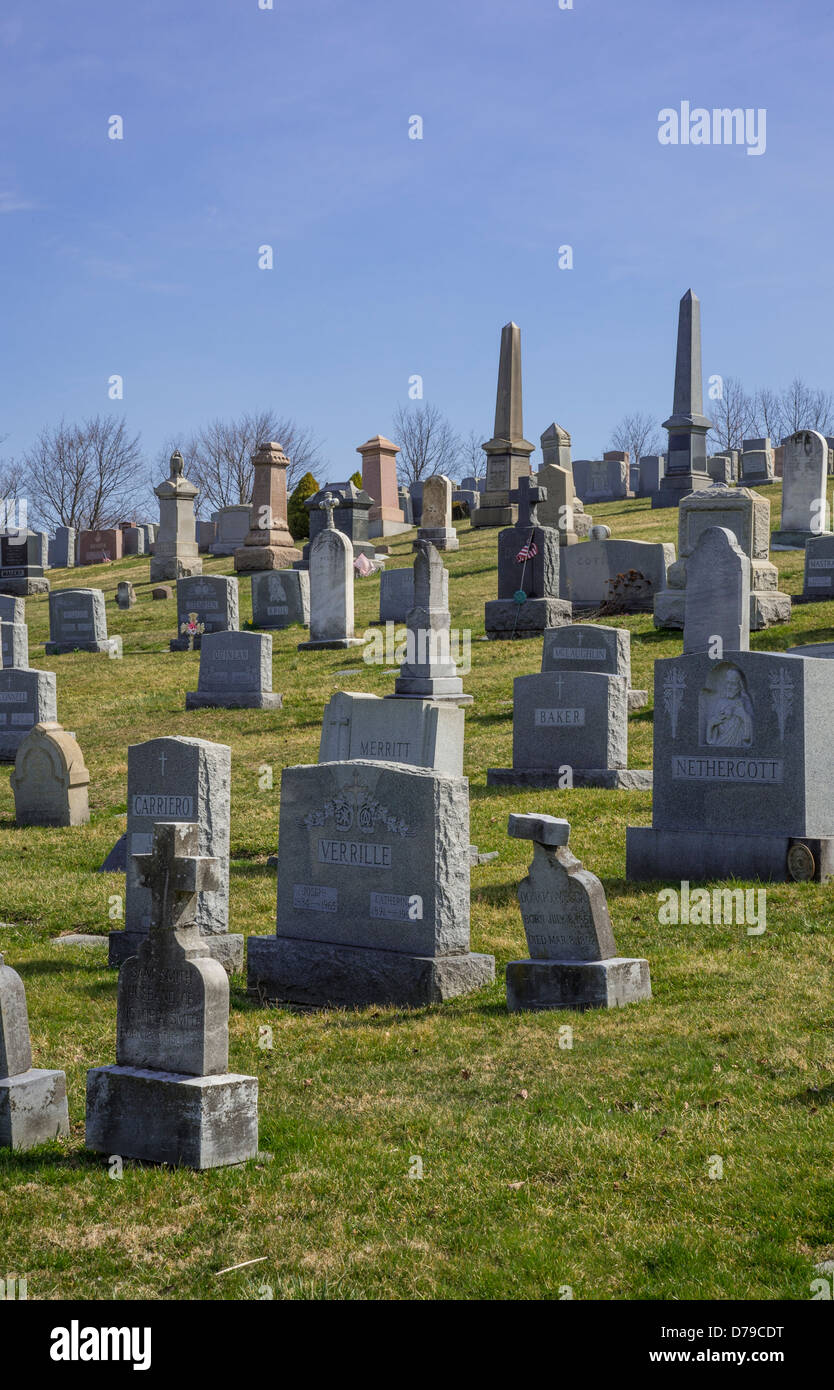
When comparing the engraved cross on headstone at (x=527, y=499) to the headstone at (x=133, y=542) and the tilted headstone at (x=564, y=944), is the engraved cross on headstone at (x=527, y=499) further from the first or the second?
the headstone at (x=133, y=542)

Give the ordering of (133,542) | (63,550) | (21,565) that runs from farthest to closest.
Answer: (133,542), (63,550), (21,565)

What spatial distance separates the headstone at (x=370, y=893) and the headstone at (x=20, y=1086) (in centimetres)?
246

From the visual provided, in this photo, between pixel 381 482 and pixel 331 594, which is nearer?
pixel 331 594

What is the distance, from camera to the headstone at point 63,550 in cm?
4553

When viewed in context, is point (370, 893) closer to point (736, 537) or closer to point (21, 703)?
point (21, 703)

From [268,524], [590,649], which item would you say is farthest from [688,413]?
[590,649]

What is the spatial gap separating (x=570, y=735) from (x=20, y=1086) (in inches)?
339

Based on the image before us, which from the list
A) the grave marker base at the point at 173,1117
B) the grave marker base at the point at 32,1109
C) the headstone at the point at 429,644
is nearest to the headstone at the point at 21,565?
the headstone at the point at 429,644

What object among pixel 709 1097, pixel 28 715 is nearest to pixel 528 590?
pixel 28 715

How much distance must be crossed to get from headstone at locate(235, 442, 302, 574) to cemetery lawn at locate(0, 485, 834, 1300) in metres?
22.6

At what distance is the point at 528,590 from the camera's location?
22.7 metres

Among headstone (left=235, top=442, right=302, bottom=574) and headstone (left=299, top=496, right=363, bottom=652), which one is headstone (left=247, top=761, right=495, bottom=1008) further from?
headstone (left=235, top=442, right=302, bottom=574)

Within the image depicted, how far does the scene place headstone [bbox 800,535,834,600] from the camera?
21812 mm

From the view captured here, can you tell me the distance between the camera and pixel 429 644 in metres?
17.8
